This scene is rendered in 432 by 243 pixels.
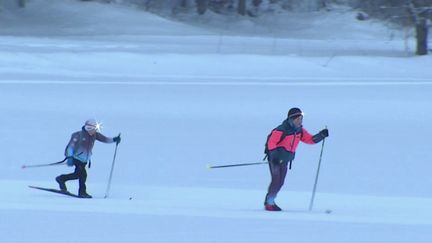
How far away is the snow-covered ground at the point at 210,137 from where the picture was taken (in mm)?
8383

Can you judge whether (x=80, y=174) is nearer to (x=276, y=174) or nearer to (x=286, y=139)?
(x=276, y=174)

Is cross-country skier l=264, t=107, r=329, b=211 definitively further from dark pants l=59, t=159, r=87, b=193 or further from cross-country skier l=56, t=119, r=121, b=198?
dark pants l=59, t=159, r=87, b=193

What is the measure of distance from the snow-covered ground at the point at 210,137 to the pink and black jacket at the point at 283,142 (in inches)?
24.6

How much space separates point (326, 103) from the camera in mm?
18641

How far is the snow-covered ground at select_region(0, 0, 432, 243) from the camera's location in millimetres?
8383

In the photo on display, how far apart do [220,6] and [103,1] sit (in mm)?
8035

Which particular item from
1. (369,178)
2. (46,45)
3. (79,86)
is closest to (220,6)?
(46,45)

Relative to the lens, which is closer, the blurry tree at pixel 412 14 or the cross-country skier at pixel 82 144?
the cross-country skier at pixel 82 144

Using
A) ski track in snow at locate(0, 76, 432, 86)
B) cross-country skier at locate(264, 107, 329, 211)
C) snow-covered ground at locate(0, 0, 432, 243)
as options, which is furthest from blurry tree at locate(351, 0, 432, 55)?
cross-country skier at locate(264, 107, 329, 211)

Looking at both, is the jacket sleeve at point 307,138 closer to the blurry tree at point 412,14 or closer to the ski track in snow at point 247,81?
the ski track in snow at point 247,81

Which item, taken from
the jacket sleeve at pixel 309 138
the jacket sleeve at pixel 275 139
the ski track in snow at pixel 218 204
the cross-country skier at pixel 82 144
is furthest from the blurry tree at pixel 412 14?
the cross-country skier at pixel 82 144

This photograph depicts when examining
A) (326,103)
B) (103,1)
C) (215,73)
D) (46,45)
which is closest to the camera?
(326,103)

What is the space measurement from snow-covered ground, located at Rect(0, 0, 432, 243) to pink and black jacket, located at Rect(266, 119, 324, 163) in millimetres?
625

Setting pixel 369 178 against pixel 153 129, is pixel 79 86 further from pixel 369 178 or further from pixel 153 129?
pixel 369 178
